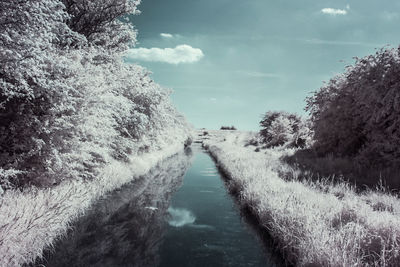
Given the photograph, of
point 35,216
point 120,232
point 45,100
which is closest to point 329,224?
point 120,232

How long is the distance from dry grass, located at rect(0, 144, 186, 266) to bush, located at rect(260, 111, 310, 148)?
21.4m

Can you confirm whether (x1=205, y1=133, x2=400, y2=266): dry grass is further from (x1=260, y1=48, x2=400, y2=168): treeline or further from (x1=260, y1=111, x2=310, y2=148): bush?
(x1=260, y1=111, x2=310, y2=148): bush

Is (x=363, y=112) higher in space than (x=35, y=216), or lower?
higher

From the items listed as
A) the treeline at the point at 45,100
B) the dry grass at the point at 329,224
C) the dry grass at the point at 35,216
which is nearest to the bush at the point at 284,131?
the dry grass at the point at 329,224

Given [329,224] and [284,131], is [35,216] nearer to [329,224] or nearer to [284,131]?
[329,224]

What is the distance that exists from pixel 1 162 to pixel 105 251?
4197mm

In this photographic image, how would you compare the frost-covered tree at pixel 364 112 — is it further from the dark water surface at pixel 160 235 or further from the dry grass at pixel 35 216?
the dry grass at pixel 35 216

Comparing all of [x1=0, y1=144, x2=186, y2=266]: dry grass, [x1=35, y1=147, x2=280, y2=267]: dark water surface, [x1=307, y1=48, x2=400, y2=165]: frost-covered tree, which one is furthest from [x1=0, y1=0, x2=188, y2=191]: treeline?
[x1=307, y1=48, x2=400, y2=165]: frost-covered tree

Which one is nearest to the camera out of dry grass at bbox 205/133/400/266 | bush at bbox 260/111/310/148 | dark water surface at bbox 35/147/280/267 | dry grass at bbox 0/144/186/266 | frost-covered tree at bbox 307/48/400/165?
dry grass at bbox 205/133/400/266

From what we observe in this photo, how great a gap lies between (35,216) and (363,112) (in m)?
15.4

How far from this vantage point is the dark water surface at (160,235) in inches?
273

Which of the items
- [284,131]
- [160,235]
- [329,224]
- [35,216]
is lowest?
[160,235]

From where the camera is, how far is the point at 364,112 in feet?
Answer: 49.6

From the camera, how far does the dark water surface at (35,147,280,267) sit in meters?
6.93
